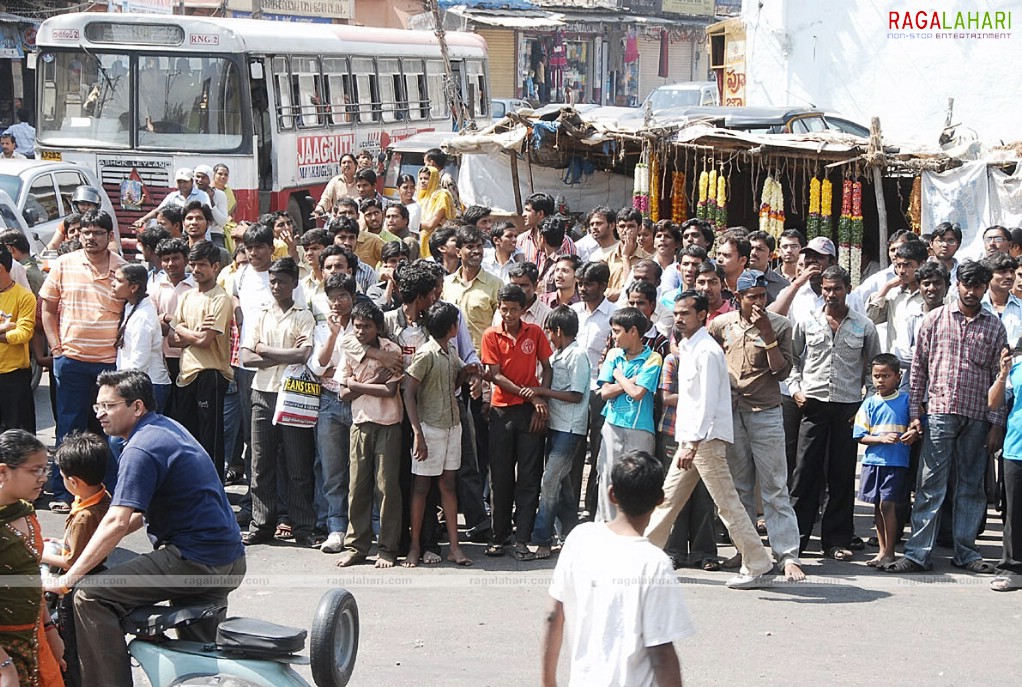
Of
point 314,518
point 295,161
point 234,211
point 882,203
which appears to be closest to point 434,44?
point 295,161

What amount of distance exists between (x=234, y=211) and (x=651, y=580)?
13060mm

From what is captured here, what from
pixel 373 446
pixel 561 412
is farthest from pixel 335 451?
pixel 561 412

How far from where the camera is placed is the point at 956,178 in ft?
38.2

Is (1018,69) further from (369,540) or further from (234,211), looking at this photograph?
(369,540)

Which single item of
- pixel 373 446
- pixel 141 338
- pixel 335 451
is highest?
pixel 141 338

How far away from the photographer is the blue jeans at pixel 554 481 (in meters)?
8.01

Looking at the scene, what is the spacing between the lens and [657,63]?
49.5 metres

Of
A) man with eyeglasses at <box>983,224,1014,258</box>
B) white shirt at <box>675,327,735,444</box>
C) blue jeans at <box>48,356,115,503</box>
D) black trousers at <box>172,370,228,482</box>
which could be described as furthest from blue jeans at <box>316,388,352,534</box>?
man with eyeglasses at <box>983,224,1014,258</box>

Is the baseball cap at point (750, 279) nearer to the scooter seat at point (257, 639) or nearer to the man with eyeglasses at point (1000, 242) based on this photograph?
the man with eyeglasses at point (1000, 242)

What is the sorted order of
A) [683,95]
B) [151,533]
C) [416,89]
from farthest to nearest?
[683,95]
[416,89]
[151,533]

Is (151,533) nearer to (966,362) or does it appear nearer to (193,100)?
(966,362)

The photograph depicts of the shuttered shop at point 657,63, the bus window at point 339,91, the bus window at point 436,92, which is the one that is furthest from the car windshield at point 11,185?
the shuttered shop at point 657,63

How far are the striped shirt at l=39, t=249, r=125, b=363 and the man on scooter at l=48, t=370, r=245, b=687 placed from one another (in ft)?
11.0

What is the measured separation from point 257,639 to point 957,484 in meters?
4.67
